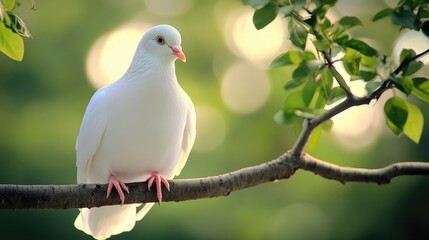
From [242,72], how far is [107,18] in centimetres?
156

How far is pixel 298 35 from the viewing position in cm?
232

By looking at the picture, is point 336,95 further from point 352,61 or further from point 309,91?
point 352,61

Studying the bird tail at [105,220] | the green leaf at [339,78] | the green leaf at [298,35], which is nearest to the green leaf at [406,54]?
the green leaf at [339,78]

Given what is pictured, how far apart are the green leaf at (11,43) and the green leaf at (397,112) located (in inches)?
51.4

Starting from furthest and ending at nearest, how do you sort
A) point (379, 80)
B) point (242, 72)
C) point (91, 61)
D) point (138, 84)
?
point (242, 72) → point (91, 61) → point (138, 84) → point (379, 80)

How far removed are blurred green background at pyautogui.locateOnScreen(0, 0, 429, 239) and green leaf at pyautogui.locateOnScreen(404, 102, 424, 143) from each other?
407 centimetres

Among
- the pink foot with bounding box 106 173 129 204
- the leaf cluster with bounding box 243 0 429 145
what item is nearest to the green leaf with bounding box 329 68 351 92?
the leaf cluster with bounding box 243 0 429 145

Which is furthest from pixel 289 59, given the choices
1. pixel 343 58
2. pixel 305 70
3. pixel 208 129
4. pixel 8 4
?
pixel 208 129

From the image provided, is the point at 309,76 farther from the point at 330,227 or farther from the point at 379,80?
the point at 330,227

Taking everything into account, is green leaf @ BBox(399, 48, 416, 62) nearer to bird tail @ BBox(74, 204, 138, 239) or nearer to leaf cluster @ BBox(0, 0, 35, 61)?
leaf cluster @ BBox(0, 0, 35, 61)

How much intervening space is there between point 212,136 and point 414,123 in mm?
4678

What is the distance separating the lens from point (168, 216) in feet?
23.1

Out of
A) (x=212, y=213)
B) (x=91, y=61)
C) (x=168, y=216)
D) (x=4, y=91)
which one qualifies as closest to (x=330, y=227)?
(x=212, y=213)

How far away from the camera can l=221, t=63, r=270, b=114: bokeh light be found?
732 cm
